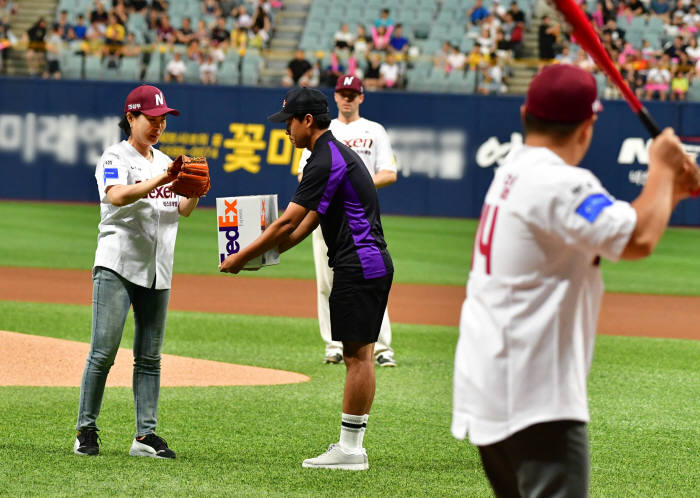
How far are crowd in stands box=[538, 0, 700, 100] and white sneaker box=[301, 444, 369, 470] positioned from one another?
765 inches

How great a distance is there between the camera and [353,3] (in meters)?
29.6

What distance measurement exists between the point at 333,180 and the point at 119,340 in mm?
1576

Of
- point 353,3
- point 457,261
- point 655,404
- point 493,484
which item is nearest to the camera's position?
point 493,484

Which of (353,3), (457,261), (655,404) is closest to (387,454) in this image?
(655,404)

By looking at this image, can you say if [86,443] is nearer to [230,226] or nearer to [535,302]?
[230,226]

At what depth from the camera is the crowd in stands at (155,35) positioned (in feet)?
87.8

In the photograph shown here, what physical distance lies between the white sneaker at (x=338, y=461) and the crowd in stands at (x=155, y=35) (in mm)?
20955

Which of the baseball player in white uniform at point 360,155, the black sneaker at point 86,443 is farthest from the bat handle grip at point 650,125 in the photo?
the baseball player in white uniform at point 360,155

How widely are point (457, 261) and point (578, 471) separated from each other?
16.2 meters

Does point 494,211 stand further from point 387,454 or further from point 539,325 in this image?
point 387,454

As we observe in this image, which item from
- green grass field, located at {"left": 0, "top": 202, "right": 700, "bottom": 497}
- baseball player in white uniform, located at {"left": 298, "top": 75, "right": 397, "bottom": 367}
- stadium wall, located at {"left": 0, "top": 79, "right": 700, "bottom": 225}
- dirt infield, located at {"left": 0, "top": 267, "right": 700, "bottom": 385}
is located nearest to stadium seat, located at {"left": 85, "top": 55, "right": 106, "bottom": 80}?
stadium wall, located at {"left": 0, "top": 79, "right": 700, "bottom": 225}

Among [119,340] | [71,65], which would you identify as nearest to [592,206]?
[119,340]

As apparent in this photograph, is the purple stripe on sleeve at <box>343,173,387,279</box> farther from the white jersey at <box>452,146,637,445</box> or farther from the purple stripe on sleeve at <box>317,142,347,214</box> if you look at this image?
the white jersey at <box>452,146,637,445</box>

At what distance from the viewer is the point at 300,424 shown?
25.9 ft
